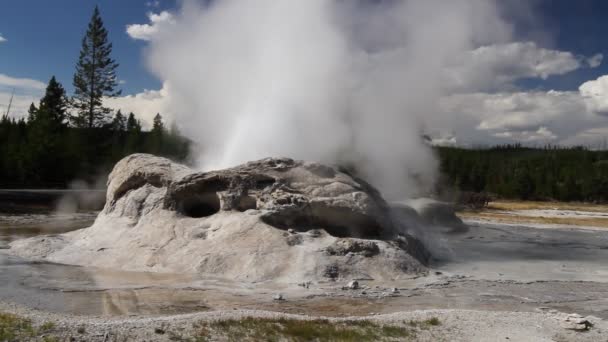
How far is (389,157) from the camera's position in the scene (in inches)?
919

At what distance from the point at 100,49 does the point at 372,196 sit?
123 feet

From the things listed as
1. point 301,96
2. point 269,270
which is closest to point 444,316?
point 269,270

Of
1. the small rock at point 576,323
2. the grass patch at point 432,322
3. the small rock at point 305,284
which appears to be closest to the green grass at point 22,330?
the grass patch at point 432,322

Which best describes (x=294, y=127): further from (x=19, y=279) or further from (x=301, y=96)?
(x=19, y=279)

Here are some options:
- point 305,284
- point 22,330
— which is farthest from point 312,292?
point 22,330

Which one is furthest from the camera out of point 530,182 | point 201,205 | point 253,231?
point 530,182

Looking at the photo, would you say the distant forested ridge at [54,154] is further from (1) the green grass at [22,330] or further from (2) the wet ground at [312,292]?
(1) the green grass at [22,330]

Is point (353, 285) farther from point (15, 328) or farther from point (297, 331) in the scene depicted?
point (15, 328)

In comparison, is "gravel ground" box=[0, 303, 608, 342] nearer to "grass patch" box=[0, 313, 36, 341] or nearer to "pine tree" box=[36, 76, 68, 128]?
"grass patch" box=[0, 313, 36, 341]

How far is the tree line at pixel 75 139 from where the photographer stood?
118 feet

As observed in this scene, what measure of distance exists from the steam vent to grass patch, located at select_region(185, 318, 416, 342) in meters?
3.35

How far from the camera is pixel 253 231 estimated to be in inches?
462

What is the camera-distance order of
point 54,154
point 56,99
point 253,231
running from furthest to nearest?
point 56,99 → point 54,154 → point 253,231

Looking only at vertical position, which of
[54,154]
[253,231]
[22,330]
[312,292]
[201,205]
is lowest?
[312,292]
